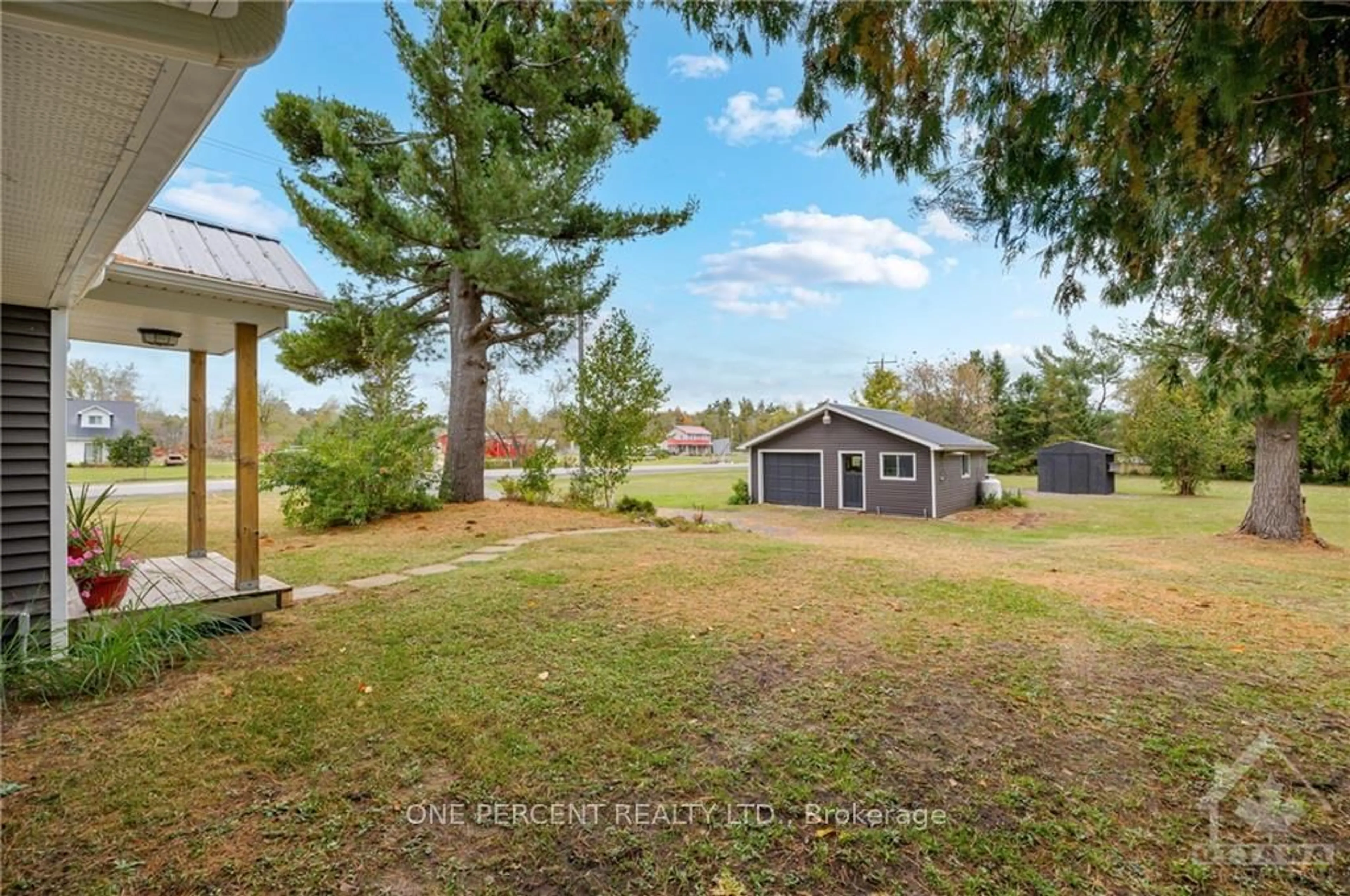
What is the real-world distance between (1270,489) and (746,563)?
30.6 feet

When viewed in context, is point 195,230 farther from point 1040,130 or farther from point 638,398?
point 638,398

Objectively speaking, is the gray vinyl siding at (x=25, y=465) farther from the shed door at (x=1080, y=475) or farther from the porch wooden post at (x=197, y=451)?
the shed door at (x=1080, y=475)

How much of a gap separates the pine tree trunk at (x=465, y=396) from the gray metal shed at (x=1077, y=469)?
Result: 66.6ft

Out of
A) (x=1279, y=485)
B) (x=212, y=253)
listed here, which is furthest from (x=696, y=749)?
(x=1279, y=485)

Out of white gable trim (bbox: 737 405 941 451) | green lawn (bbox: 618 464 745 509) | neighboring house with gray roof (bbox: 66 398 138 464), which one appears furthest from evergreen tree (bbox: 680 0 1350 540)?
neighboring house with gray roof (bbox: 66 398 138 464)

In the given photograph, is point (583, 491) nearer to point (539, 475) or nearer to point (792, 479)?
point (539, 475)

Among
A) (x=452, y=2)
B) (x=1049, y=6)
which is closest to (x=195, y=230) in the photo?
(x=1049, y=6)

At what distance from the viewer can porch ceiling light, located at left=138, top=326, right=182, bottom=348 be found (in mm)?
4711

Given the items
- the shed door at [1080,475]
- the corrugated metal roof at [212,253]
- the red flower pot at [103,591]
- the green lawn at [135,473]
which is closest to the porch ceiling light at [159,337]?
the corrugated metal roof at [212,253]

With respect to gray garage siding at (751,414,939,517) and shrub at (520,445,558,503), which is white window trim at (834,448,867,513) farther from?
shrub at (520,445,558,503)

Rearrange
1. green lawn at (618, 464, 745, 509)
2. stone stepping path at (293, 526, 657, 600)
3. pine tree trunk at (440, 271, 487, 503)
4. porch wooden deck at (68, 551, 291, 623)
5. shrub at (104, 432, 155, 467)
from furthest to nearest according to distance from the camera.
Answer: shrub at (104, 432, 155, 467) < green lawn at (618, 464, 745, 509) < pine tree trunk at (440, 271, 487, 503) < stone stepping path at (293, 526, 657, 600) < porch wooden deck at (68, 551, 291, 623)

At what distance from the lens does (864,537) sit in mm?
10883

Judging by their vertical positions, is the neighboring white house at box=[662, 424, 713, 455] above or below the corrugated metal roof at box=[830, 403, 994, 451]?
above

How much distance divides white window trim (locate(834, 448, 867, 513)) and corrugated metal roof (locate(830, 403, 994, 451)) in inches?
38.4
